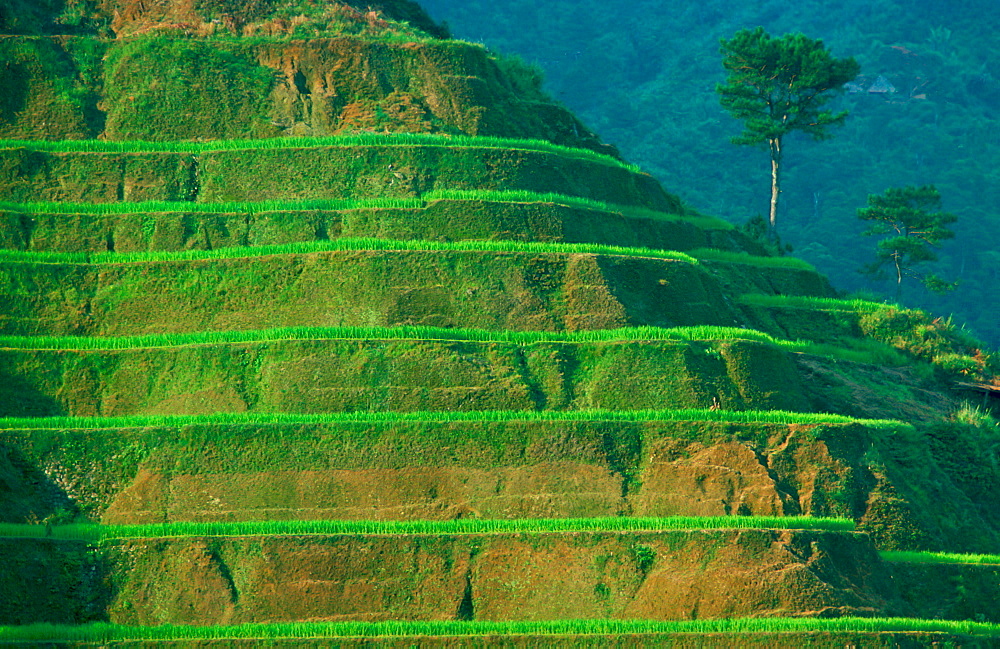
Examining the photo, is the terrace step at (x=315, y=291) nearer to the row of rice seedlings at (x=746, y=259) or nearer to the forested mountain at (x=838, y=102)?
the row of rice seedlings at (x=746, y=259)

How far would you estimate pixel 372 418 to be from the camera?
2244 cm

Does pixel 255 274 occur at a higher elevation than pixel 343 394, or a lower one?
higher

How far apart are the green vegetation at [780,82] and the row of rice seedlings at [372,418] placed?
21181 millimetres

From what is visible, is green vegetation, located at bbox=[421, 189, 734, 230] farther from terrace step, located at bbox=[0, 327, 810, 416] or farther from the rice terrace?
terrace step, located at bbox=[0, 327, 810, 416]

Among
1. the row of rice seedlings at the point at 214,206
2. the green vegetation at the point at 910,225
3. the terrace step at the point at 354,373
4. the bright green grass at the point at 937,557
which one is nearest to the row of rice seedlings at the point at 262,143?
the row of rice seedlings at the point at 214,206

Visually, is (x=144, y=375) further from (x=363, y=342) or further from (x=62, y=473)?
(x=363, y=342)

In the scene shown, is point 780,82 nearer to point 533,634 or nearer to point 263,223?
point 263,223

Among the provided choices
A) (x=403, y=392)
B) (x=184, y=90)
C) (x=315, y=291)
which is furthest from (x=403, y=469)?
(x=184, y=90)

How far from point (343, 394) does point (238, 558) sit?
3759 mm

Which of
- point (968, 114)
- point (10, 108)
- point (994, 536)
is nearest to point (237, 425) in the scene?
point (10, 108)

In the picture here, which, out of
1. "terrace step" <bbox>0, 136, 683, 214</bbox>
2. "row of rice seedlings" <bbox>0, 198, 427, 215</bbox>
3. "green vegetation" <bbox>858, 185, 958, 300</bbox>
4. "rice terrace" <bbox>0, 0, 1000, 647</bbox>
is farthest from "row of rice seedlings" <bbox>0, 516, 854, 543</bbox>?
"green vegetation" <bbox>858, 185, 958, 300</bbox>

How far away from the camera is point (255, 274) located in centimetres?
2520

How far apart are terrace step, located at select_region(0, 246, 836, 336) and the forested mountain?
116 ft

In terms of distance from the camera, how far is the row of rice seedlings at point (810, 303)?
31.3 metres
